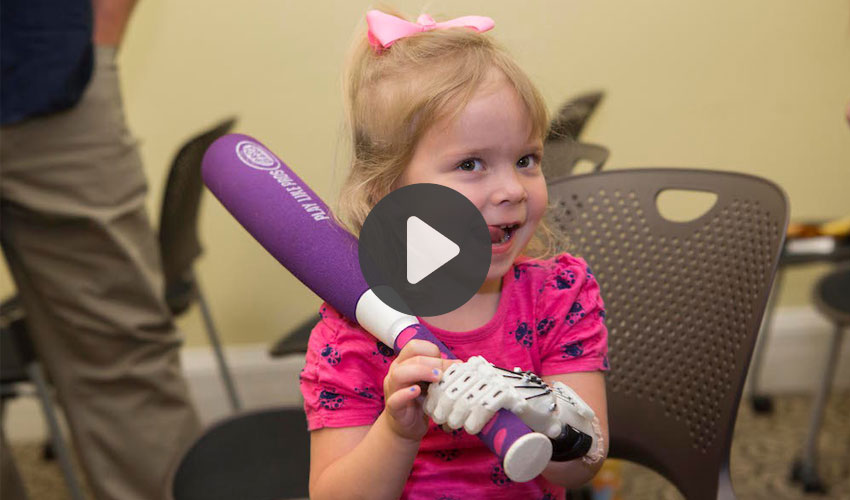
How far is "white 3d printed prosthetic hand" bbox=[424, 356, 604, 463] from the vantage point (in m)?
0.47

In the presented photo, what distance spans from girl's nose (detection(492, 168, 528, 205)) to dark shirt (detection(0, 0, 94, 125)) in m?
Result: 0.75

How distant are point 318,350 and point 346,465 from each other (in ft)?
0.32

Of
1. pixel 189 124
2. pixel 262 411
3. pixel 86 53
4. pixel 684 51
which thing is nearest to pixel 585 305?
pixel 262 411

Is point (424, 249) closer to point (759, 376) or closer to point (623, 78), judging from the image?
point (623, 78)

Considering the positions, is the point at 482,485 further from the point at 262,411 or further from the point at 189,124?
the point at 189,124

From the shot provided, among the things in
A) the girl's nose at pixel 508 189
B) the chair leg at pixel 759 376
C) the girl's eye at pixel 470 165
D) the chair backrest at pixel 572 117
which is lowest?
the chair leg at pixel 759 376

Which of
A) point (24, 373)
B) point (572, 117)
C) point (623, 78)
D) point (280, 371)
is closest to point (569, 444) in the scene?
point (572, 117)

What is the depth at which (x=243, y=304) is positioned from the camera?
1857 millimetres

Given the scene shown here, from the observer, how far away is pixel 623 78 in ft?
5.30

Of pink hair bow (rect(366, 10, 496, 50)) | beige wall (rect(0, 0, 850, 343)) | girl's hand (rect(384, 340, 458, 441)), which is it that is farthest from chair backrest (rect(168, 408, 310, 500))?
beige wall (rect(0, 0, 850, 343))

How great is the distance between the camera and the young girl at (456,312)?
1.96ft

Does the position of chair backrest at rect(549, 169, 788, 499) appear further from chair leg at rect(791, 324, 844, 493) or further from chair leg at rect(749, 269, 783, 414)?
chair leg at rect(749, 269, 783, 414)

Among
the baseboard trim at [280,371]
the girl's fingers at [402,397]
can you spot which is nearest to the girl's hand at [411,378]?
the girl's fingers at [402,397]

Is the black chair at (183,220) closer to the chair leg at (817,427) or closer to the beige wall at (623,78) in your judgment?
the beige wall at (623,78)
